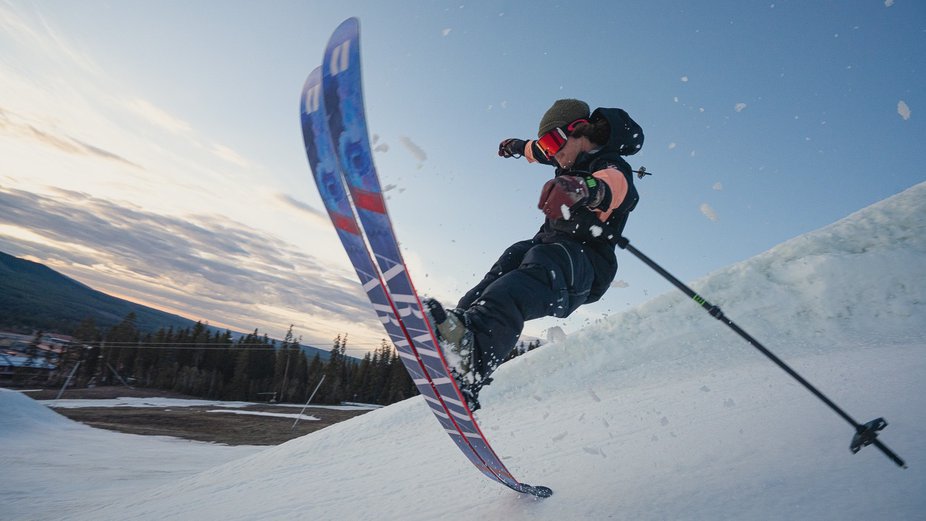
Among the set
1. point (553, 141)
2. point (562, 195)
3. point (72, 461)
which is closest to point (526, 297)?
point (562, 195)

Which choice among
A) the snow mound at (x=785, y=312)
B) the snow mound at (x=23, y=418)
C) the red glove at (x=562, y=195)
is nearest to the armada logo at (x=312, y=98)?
the red glove at (x=562, y=195)

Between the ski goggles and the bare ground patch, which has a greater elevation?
the ski goggles

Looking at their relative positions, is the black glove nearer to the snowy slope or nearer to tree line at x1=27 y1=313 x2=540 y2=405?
the snowy slope

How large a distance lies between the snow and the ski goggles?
2.37 metres

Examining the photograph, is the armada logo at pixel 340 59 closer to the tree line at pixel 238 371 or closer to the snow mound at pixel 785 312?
the snow mound at pixel 785 312

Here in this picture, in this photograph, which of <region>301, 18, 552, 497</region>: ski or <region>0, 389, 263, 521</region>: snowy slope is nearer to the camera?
<region>301, 18, 552, 497</region>: ski

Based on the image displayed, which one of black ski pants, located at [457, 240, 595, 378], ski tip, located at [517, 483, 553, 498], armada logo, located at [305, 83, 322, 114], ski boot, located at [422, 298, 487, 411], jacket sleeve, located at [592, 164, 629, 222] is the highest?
armada logo, located at [305, 83, 322, 114]

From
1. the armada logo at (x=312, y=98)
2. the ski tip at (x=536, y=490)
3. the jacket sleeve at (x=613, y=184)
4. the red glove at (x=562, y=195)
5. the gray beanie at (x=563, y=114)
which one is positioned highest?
the gray beanie at (x=563, y=114)

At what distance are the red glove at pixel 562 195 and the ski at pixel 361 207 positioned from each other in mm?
899

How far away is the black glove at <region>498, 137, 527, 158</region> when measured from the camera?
385 centimetres

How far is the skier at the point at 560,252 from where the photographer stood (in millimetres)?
2297

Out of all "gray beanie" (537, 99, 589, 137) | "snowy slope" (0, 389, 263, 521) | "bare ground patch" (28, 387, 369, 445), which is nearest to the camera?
"gray beanie" (537, 99, 589, 137)

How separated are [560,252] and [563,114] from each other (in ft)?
3.85

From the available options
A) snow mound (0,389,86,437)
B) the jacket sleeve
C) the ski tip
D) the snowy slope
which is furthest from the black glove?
snow mound (0,389,86,437)
